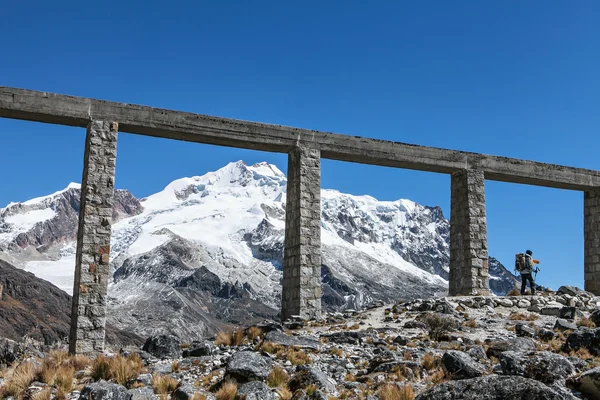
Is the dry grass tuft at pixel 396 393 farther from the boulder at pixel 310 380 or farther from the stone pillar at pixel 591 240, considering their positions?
the stone pillar at pixel 591 240

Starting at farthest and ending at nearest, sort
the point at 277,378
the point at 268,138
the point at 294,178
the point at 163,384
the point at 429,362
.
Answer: the point at 294,178 → the point at 268,138 → the point at 429,362 → the point at 277,378 → the point at 163,384

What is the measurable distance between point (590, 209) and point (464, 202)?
257 inches

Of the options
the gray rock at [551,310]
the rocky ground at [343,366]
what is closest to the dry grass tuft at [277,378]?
the rocky ground at [343,366]

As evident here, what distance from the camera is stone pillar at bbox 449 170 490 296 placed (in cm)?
2392

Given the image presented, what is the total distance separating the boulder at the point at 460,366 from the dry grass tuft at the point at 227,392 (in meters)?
3.94

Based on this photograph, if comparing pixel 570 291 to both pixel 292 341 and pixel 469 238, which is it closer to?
pixel 469 238

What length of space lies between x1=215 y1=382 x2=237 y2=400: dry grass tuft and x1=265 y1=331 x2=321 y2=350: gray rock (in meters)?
3.57

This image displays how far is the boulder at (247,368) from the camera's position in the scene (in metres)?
11.7

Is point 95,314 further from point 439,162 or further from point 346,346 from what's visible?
point 439,162

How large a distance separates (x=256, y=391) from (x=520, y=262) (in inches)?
643

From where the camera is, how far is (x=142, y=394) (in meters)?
11.1

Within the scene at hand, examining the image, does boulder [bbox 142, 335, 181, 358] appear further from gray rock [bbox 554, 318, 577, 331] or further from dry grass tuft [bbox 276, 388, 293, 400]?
gray rock [bbox 554, 318, 577, 331]

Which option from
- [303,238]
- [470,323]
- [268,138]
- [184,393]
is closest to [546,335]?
[470,323]

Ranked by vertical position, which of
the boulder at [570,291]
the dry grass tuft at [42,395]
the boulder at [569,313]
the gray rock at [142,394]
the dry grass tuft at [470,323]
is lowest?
the dry grass tuft at [42,395]
